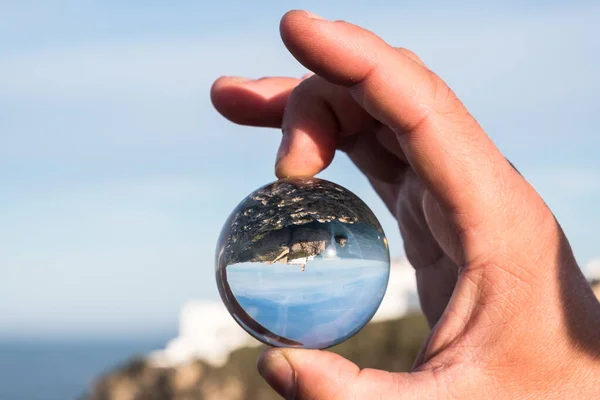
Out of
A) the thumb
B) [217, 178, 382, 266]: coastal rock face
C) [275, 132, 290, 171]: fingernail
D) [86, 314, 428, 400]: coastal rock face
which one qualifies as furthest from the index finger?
[86, 314, 428, 400]: coastal rock face

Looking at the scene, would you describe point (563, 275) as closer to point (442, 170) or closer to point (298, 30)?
point (442, 170)

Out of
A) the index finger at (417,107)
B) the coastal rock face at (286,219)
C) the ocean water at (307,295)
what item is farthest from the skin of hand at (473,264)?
the coastal rock face at (286,219)

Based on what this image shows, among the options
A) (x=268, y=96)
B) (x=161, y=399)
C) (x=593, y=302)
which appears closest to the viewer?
(x=593, y=302)

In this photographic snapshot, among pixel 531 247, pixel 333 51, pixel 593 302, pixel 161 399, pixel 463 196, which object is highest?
pixel 333 51

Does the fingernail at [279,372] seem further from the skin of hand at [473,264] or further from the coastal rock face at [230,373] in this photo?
the coastal rock face at [230,373]

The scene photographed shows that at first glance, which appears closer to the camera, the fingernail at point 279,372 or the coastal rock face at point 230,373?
the fingernail at point 279,372

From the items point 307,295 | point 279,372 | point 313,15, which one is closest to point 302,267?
point 307,295

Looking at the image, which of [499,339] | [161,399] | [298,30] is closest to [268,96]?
[298,30]

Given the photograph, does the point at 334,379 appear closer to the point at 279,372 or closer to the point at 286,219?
the point at 279,372
